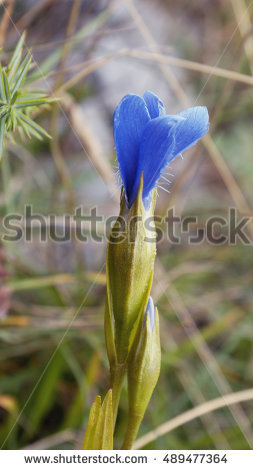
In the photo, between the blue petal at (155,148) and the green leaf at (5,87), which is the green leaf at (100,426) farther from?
the green leaf at (5,87)

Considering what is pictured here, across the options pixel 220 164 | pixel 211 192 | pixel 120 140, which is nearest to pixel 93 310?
pixel 220 164

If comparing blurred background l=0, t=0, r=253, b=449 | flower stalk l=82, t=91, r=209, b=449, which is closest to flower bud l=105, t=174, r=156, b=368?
flower stalk l=82, t=91, r=209, b=449

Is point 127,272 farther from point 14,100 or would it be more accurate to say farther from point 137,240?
point 14,100

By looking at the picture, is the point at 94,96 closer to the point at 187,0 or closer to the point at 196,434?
the point at 187,0

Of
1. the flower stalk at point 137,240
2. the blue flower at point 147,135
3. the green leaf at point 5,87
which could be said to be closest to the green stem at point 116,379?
the flower stalk at point 137,240

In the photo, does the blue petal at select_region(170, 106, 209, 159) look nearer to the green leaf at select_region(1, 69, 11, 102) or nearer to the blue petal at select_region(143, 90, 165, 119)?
the blue petal at select_region(143, 90, 165, 119)

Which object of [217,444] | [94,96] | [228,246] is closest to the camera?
[217,444]
